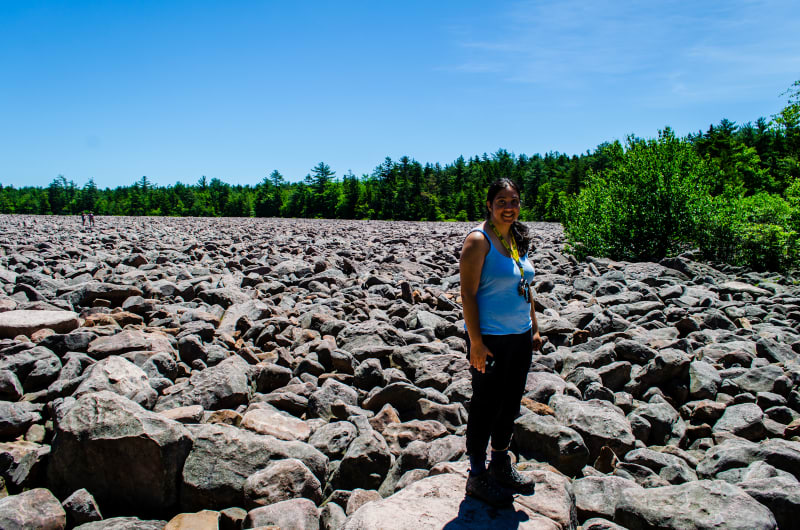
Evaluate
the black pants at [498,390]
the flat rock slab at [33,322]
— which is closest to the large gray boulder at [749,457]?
the black pants at [498,390]

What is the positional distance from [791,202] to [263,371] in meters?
17.2

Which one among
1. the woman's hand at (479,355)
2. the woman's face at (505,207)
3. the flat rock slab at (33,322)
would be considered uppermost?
the woman's face at (505,207)

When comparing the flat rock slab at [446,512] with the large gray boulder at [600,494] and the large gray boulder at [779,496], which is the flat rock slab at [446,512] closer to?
the large gray boulder at [600,494]

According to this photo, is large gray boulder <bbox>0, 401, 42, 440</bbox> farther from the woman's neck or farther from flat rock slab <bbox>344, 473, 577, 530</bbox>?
the woman's neck

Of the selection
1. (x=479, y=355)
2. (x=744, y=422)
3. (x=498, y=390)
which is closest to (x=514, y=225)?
(x=479, y=355)

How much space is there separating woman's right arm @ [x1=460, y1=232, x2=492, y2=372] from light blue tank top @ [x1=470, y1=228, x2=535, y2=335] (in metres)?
0.05

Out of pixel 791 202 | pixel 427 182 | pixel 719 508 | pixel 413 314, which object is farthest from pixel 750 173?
pixel 427 182

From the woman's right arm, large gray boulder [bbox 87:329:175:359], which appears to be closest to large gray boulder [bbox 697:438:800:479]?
the woman's right arm

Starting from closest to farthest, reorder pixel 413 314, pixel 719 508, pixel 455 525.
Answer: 1. pixel 455 525
2. pixel 719 508
3. pixel 413 314

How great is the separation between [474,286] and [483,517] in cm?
135

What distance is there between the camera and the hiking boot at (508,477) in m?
3.21

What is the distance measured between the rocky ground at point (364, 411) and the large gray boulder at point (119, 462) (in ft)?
0.04

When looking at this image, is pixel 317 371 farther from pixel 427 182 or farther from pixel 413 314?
pixel 427 182

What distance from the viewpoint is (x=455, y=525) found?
2869 mm
